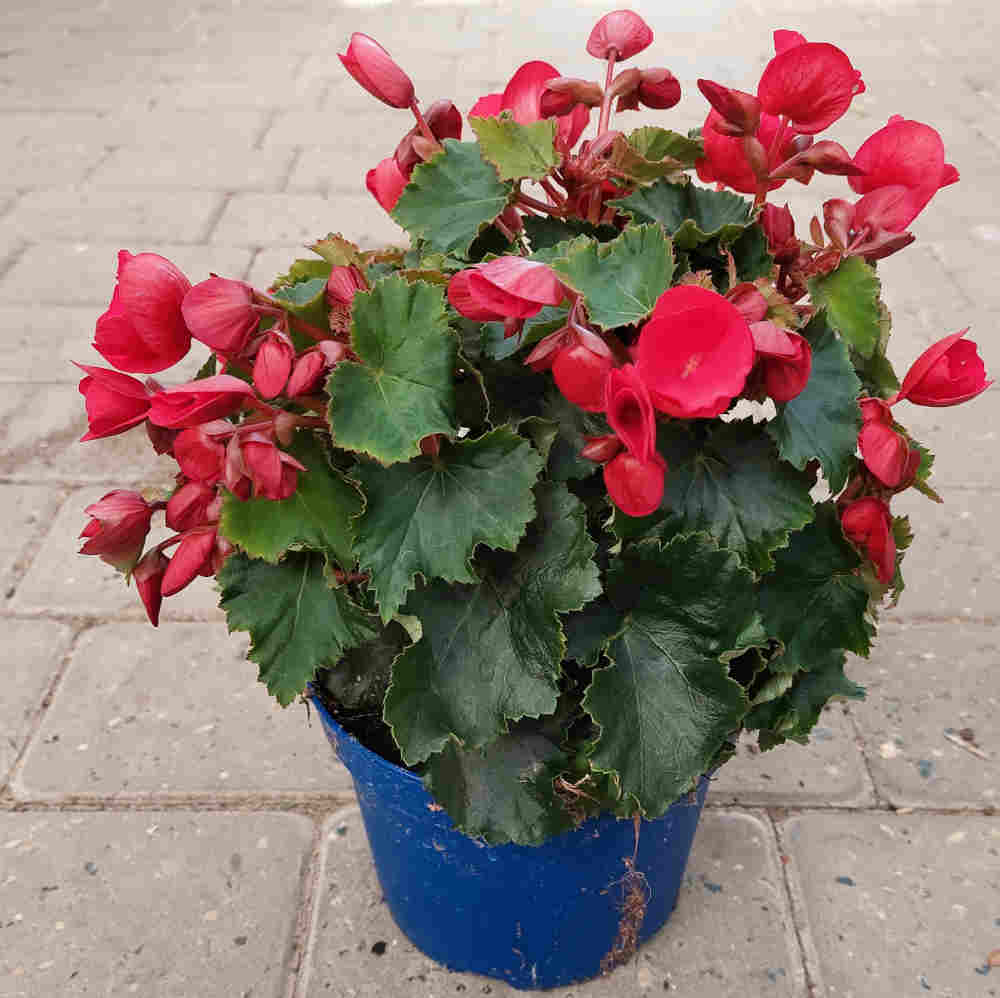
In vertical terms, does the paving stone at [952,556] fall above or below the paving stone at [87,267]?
above

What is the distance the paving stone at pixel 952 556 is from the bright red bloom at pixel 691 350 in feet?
4.17

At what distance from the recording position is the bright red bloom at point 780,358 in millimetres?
675

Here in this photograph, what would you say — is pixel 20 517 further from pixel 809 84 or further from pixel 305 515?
pixel 809 84

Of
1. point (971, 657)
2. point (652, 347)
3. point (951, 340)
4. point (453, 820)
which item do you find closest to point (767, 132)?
point (951, 340)

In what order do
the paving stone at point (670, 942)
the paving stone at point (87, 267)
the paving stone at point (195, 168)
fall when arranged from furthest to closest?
the paving stone at point (195, 168)
the paving stone at point (87, 267)
the paving stone at point (670, 942)

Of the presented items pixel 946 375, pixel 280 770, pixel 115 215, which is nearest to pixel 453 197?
pixel 946 375

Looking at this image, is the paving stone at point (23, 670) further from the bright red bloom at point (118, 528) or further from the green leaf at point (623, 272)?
the green leaf at point (623, 272)

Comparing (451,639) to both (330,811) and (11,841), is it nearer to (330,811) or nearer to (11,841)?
(330,811)

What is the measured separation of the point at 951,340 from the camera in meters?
0.80

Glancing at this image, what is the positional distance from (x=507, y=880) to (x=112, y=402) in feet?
2.10

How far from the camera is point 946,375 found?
0.80 m

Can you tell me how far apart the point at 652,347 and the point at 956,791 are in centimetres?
111

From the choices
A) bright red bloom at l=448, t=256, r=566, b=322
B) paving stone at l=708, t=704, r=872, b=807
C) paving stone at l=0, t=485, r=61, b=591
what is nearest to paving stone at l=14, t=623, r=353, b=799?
paving stone at l=0, t=485, r=61, b=591

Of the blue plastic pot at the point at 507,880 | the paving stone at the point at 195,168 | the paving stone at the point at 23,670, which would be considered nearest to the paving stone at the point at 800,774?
the blue plastic pot at the point at 507,880
